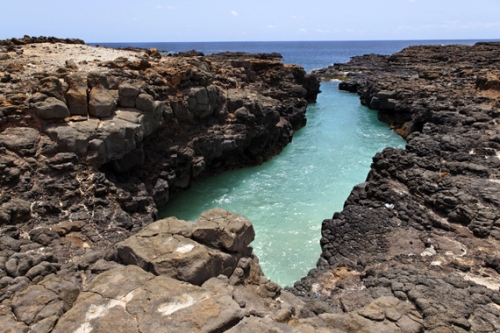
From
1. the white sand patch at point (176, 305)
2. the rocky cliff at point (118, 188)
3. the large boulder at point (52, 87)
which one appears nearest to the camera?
the white sand patch at point (176, 305)

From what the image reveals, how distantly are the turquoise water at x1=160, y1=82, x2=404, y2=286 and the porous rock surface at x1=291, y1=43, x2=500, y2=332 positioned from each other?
5.90 feet

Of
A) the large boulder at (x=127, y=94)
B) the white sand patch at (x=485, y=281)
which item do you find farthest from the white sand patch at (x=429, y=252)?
the large boulder at (x=127, y=94)

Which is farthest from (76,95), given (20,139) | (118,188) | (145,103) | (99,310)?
(99,310)

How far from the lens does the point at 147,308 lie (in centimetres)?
675

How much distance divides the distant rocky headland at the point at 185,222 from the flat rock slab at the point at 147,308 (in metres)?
0.03

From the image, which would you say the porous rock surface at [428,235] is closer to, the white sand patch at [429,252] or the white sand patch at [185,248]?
the white sand patch at [429,252]

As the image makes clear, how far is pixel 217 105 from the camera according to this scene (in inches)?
883

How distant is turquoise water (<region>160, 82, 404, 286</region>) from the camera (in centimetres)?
1536

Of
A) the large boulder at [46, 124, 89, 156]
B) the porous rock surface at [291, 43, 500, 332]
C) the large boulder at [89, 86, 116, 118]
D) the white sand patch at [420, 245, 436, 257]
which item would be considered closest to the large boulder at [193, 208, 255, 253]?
the porous rock surface at [291, 43, 500, 332]

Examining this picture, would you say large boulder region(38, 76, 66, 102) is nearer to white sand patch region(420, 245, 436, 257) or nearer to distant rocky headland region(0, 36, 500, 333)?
distant rocky headland region(0, 36, 500, 333)

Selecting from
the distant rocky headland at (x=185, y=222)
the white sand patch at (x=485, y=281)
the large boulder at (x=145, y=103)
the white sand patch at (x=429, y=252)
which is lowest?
the white sand patch at (x=429, y=252)

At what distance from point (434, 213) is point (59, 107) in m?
15.8

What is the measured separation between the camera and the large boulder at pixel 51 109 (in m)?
13.5

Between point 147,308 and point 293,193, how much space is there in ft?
48.2
